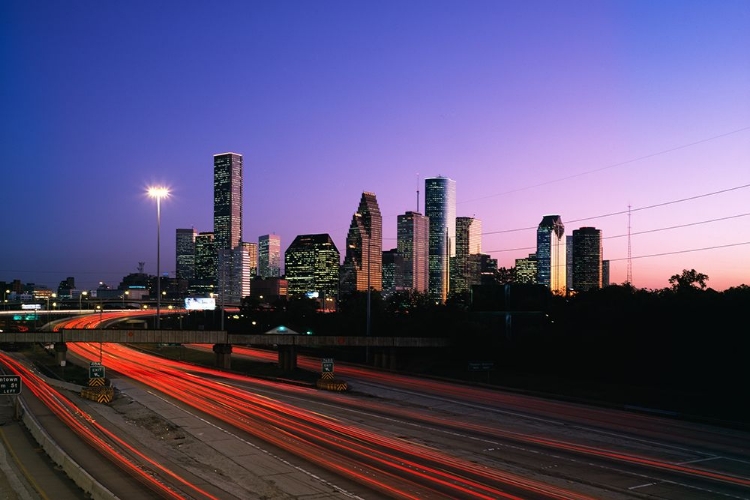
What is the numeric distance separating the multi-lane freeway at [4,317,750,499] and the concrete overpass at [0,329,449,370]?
742 inches

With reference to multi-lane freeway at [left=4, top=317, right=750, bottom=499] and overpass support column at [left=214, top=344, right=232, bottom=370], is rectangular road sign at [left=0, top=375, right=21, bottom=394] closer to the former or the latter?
multi-lane freeway at [left=4, top=317, right=750, bottom=499]

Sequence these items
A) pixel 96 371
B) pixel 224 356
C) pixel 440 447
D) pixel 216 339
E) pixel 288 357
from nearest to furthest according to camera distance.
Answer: pixel 440 447, pixel 96 371, pixel 288 357, pixel 216 339, pixel 224 356

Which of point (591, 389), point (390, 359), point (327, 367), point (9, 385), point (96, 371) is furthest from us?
point (390, 359)

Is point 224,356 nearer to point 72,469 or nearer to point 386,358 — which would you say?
point 386,358

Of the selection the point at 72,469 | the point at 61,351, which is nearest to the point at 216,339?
the point at 61,351

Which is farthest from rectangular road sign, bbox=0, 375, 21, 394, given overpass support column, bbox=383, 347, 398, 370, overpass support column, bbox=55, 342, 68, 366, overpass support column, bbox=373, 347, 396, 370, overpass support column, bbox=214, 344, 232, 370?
overpass support column, bbox=383, 347, 398, 370

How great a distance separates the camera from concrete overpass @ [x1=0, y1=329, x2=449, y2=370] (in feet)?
273

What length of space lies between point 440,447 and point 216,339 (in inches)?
2150

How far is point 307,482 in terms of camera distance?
28359 millimetres

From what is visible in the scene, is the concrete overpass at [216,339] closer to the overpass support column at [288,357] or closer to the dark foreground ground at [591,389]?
the overpass support column at [288,357]

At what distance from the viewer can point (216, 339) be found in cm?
8625

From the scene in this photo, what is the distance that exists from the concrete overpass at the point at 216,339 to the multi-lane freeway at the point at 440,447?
18.8 meters

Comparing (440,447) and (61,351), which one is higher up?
(440,447)

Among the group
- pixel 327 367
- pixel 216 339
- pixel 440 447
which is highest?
pixel 216 339
